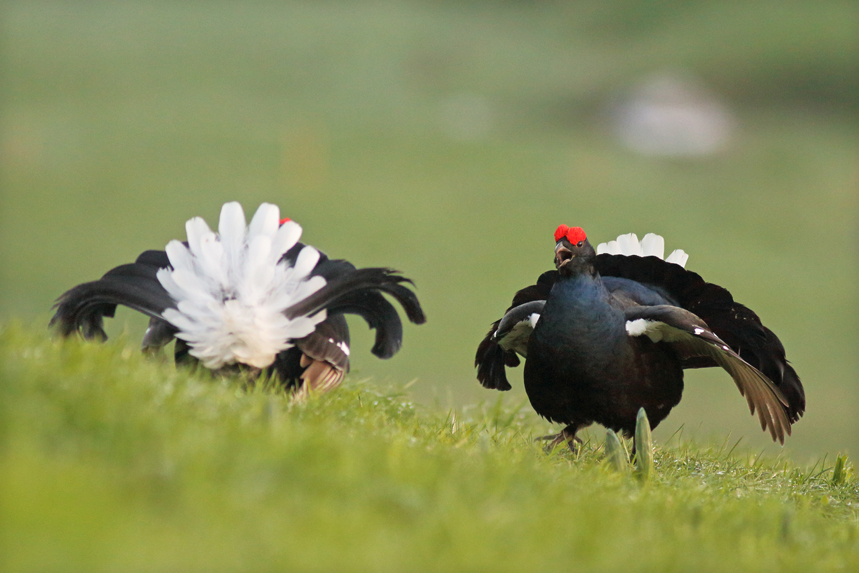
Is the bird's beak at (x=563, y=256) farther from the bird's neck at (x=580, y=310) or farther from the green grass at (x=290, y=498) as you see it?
the green grass at (x=290, y=498)

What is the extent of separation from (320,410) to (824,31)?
29214 mm

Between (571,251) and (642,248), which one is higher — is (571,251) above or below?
below

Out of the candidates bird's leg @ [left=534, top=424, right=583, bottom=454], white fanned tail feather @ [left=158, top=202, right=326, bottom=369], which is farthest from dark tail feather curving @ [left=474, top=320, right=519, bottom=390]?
white fanned tail feather @ [left=158, top=202, right=326, bottom=369]

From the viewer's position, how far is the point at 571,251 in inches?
185

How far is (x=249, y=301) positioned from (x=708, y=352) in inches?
106

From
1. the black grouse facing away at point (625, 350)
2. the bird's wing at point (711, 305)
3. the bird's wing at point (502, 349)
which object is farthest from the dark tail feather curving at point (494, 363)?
the bird's wing at point (711, 305)

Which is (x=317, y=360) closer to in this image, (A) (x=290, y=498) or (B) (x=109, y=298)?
(B) (x=109, y=298)

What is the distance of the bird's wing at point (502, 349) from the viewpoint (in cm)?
560

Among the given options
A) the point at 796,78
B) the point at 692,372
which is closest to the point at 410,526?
the point at 692,372

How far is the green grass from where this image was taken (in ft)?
6.77

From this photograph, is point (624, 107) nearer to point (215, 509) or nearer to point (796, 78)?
point (796, 78)

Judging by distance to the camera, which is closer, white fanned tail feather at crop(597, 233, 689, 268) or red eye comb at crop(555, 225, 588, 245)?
red eye comb at crop(555, 225, 588, 245)

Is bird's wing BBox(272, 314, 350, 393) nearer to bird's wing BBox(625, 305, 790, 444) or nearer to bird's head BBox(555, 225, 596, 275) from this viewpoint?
bird's head BBox(555, 225, 596, 275)

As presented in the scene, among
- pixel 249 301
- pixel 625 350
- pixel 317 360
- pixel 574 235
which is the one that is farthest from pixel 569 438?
pixel 249 301
